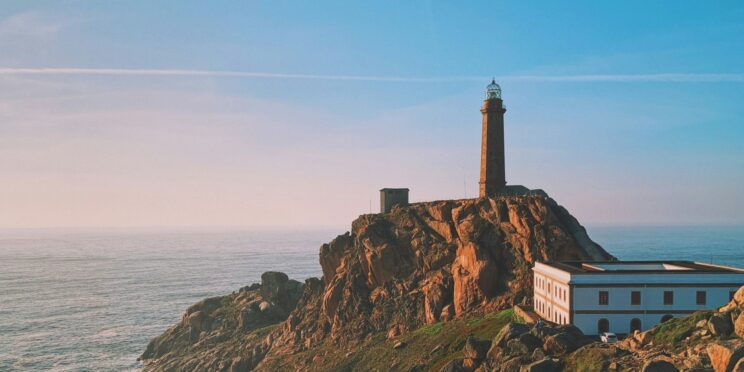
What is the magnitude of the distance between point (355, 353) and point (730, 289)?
41.1 metres

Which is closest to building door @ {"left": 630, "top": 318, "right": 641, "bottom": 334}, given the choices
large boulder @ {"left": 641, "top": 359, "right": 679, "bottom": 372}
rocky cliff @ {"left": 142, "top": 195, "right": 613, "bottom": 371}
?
rocky cliff @ {"left": 142, "top": 195, "right": 613, "bottom": 371}

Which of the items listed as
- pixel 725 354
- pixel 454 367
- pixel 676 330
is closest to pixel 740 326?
pixel 676 330

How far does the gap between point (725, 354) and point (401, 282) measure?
52.6 meters

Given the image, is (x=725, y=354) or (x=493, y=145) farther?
(x=493, y=145)

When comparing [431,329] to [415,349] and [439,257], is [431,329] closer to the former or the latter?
[415,349]

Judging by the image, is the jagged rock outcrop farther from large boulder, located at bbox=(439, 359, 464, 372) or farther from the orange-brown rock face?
large boulder, located at bbox=(439, 359, 464, 372)

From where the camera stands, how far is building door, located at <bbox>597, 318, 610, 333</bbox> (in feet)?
176

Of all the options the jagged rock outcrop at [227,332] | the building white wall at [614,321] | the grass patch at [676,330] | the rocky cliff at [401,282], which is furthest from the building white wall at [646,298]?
the jagged rock outcrop at [227,332]

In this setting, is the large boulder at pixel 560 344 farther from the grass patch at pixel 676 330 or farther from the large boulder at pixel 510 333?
the grass patch at pixel 676 330

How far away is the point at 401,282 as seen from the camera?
79.6 metres

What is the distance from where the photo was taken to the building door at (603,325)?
5375cm

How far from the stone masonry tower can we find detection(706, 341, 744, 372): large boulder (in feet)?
186

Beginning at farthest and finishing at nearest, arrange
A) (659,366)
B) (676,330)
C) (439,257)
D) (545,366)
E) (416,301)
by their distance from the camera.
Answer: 1. (439,257)
2. (416,301)
3. (545,366)
4. (676,330)
5. (659,366)

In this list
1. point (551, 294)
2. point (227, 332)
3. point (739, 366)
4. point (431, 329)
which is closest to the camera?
point (739, 366)
